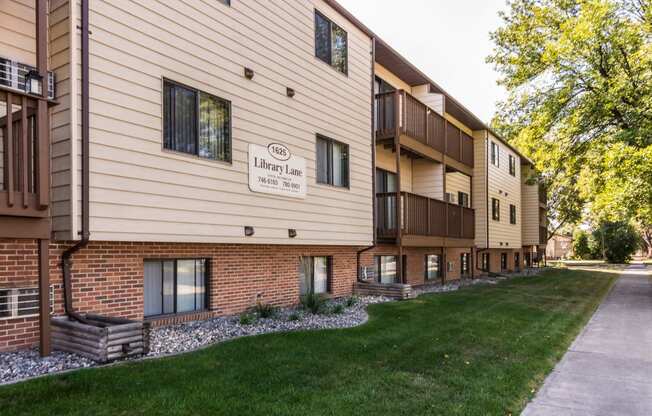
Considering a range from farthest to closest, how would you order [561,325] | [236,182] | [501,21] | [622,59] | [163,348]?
1. [501,21]
2. [622,59]
3. [561,325]
4. [236,182]
5. [163,348]

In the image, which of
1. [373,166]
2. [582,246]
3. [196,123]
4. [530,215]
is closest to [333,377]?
[196,123]

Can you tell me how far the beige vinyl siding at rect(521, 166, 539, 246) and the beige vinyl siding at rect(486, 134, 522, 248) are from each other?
210 centimetres

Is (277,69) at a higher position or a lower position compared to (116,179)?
higher

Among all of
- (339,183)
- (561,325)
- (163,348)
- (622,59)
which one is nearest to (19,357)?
Result: (163,348)

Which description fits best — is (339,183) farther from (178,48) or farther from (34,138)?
(34,138)

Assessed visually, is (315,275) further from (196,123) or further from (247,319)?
(196,123)

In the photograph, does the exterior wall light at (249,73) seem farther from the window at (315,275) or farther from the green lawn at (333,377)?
the green lawn at (333,377)

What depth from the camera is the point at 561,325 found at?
9227mm

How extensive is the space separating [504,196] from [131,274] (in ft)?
68.9

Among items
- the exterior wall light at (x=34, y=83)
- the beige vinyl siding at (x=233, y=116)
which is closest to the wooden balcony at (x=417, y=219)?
Answer: the beige vinyl siding at (x=233, y=116)

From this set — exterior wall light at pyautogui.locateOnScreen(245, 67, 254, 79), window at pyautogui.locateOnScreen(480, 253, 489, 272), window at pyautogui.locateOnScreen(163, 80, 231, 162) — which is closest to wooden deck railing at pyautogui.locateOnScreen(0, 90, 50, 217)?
window at pyautogui.locateOnScreen(163, 80, 231, 162)

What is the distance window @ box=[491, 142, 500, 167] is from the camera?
22141 mm

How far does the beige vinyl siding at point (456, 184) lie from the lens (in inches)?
731

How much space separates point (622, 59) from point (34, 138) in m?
15.9
